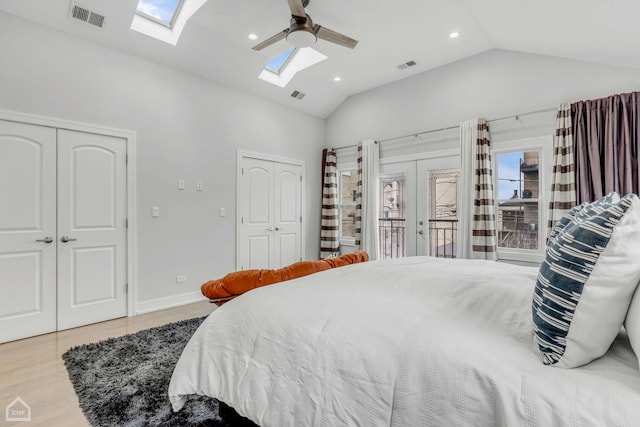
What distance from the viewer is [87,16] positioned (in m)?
3.03

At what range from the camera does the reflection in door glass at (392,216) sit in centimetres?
484

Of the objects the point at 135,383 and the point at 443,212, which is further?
the point at 443,212

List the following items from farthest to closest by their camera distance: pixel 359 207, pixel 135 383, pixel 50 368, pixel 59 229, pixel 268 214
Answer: pixel 359 207
pixel 268 214
pixel 59 229
pixel 50 368
pixel 135 383

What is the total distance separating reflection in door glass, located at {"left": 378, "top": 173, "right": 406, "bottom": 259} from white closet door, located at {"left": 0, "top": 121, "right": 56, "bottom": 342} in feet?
13.6

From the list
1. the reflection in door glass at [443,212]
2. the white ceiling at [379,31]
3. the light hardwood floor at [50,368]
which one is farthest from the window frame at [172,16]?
the reflection in door glass at [443,212]

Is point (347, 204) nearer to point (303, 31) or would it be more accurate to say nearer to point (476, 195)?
point (476, 195)

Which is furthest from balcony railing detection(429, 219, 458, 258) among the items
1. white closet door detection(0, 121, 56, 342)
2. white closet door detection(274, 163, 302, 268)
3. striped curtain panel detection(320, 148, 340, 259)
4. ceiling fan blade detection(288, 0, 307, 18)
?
white closet door detection(0, 121, 56, 342)

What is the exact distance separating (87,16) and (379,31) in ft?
9.82

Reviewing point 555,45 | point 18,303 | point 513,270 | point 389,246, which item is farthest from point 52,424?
point 555,45

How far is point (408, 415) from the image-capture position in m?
0.89

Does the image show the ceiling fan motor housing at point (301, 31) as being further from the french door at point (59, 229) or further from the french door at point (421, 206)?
the french door at point (421, 206)

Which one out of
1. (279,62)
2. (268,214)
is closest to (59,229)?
(268,214)

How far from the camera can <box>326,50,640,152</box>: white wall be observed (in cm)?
333

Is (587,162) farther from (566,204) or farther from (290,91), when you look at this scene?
(290,91)
